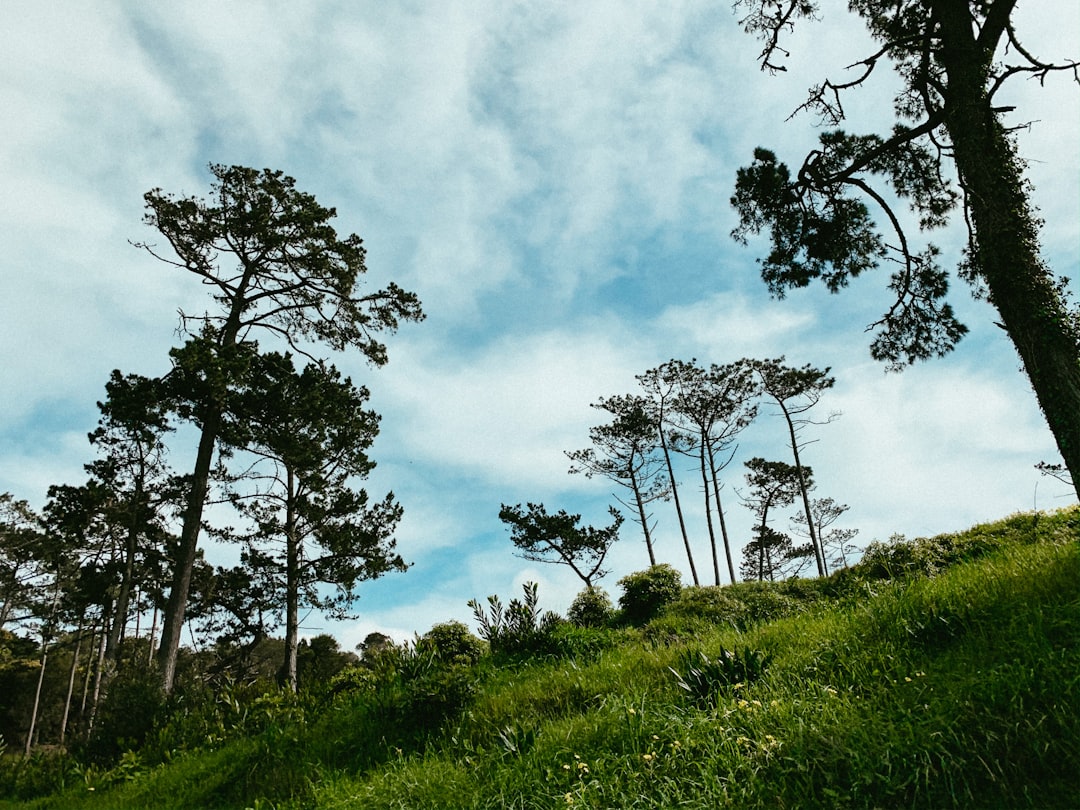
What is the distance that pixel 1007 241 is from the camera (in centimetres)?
616

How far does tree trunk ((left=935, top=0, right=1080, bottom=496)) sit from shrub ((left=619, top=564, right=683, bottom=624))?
1012cm

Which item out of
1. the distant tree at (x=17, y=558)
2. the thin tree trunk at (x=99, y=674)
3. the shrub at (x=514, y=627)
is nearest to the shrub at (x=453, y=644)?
the shrub at (x=514, y=627)

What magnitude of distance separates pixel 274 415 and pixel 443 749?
42.7ft

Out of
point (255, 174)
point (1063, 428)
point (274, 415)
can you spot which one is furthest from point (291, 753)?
point (255, 174)

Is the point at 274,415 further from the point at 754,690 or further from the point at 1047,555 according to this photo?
the point at 1047,555

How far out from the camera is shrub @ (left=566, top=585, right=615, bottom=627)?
46.4 ft

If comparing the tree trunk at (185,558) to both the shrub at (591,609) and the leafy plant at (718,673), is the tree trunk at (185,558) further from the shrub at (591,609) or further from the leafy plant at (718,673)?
the leafy plant at (718,673)

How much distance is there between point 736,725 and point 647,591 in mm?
11317

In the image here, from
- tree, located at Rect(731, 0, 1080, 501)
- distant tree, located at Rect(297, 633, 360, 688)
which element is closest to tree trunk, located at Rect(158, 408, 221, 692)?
tree, located at Rect(731, 0, 1080, 501)

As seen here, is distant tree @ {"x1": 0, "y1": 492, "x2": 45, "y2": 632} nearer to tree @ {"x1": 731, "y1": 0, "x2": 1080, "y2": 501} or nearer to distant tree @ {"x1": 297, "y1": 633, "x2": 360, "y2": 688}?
distant tree @ {"x1": 297, "y1": 633, "x2": 360, "y2": 688}

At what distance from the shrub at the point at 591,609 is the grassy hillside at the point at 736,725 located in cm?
657

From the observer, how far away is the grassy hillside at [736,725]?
3008 mm

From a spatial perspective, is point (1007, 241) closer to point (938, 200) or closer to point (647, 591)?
point (938, 200)

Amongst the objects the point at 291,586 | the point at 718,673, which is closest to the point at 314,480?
the point at 291,586
